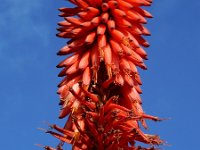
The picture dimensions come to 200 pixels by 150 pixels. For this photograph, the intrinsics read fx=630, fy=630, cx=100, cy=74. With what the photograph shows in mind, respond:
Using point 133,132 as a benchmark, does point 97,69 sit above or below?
above

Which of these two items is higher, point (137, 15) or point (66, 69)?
point (137, 15)

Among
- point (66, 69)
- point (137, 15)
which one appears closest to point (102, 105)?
point (66, 69)

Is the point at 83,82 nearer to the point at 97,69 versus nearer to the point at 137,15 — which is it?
the point at 97,69

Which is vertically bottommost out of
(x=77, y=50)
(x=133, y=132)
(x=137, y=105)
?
(x=133, y=132)

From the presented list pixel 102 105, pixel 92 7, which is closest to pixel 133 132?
pixel 102 105

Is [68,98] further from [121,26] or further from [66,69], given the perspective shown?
[121,26]

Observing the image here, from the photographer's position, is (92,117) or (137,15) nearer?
(92,117)
